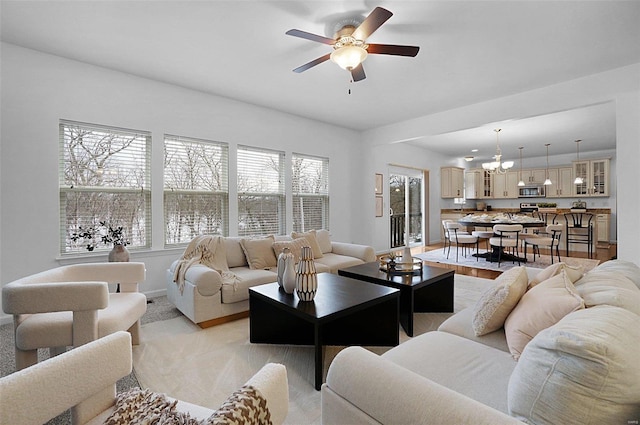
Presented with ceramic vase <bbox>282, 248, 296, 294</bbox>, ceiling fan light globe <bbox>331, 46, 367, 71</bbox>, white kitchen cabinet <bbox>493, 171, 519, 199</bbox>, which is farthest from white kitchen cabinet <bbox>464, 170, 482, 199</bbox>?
ceramic vase <bbox>282, 248, 296, 294</bbox>

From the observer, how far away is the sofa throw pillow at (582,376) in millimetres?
745

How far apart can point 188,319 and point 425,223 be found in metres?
7.18

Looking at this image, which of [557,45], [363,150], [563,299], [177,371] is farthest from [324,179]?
[563,299]

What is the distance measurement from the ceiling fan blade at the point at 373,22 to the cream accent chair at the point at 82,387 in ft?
7.47

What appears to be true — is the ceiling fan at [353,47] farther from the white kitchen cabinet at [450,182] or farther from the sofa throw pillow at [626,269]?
the white kitchen cabinet at [450,182]

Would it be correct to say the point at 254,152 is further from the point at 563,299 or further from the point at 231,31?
the point at 563,299

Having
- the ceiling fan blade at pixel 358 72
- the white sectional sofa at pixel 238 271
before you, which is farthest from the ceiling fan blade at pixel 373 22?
the white sectional sofa at pixel 238 271

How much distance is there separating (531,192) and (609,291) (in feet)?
32.5

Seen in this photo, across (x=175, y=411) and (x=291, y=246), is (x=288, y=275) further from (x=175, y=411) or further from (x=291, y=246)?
(x=175, y=411)

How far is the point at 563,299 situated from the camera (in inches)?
49.5

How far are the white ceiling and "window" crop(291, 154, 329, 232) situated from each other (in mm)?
1329

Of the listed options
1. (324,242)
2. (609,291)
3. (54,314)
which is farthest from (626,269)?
(54,314)

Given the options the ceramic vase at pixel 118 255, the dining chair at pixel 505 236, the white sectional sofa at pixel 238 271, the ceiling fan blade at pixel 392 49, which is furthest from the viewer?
the dining chair at pixel 505 236

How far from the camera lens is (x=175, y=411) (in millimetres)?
946
